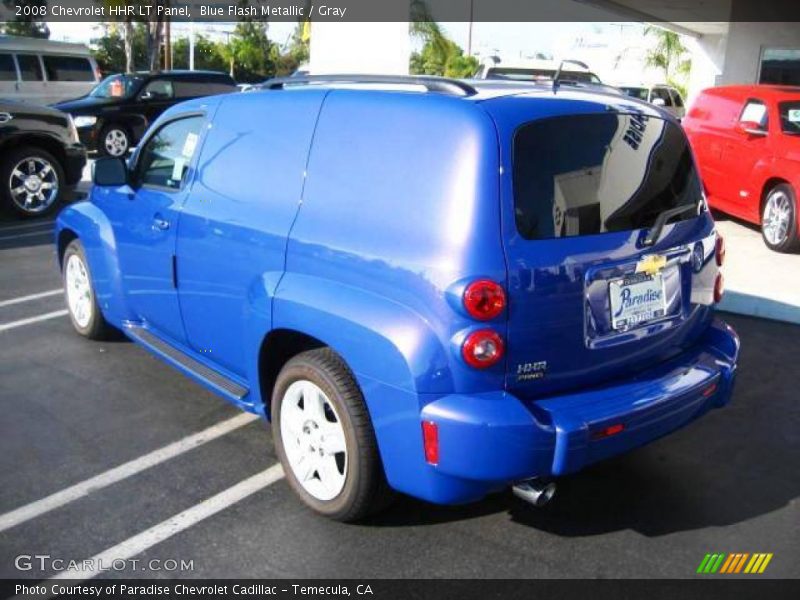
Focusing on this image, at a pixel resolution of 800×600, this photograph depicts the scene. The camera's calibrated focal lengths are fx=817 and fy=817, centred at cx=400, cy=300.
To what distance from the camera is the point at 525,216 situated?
302 centimetres

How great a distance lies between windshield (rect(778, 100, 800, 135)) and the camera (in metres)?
9.33

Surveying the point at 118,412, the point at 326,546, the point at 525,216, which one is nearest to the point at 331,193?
the point at 525,216

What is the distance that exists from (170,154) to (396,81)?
1675 mm

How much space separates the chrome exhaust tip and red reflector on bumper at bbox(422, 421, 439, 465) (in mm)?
368

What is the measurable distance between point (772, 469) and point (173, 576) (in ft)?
9.34

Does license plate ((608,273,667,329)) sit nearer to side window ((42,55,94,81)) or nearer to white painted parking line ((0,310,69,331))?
white painted parking line ((0,310,69,331))

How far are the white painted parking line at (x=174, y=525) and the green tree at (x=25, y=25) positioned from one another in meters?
46.4

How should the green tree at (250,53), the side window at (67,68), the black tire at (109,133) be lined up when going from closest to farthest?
1. the black tire at (109,133)
2. the side window at (67,68)
3. the green tree at (250,53)

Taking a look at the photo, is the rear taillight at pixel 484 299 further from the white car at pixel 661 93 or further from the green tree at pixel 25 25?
the green tree at pixel 25 25

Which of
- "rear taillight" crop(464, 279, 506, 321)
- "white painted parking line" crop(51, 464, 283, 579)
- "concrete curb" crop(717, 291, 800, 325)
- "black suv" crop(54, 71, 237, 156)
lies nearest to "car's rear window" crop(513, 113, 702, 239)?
"rear taillight" crop(464, 279, 506, 321)

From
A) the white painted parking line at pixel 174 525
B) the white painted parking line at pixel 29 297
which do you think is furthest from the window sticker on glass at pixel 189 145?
the white painted parking line at pixel 29 297

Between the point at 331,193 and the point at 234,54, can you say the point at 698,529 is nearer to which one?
the point at 331,193

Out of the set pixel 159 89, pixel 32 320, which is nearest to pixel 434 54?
pixel 159 89

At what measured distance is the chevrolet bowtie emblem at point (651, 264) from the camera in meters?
3.31
